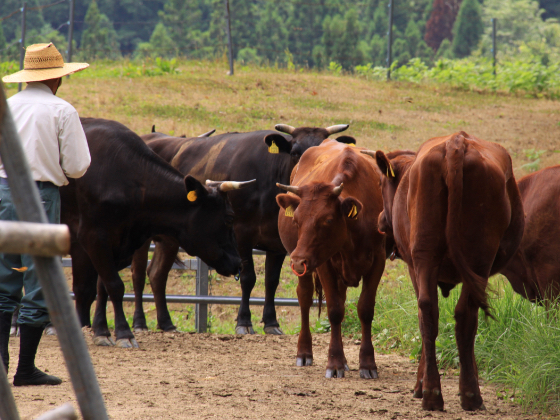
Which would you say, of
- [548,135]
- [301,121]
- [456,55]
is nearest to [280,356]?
[301,121]

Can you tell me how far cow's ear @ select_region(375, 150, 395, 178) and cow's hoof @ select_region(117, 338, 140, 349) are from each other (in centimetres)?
315

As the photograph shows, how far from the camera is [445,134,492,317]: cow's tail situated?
386cm

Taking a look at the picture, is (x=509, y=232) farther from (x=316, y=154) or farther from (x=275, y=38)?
(x=275, y=38)

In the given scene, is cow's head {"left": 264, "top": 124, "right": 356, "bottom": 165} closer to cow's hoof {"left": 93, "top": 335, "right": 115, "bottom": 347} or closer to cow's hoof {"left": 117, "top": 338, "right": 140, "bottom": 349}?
cow's hoof {"left": 117, "top": 338, "right": 140, "bottom": 349}

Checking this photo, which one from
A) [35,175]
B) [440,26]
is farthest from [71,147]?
[440,26]

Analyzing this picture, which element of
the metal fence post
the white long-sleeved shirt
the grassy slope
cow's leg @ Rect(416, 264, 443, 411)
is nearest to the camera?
cow's leg @ Rect(416, 264, 443, 411)

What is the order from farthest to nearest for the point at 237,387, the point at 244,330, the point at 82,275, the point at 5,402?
1. the point at 244,330
2. the point at 82,275
3. the point at 237,387
4. the point at 5,402

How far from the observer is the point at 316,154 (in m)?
6.50

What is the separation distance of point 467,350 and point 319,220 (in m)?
1.54

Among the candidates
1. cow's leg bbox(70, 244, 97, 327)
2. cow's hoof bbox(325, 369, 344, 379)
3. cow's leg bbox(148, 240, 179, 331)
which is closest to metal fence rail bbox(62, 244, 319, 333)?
cow's leg bbox(148, 240, 179, 331)

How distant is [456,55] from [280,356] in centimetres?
5216

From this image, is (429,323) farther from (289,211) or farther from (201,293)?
(201,293)

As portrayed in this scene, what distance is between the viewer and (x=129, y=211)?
21.7 ft

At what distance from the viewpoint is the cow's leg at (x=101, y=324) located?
6613 millimetres
